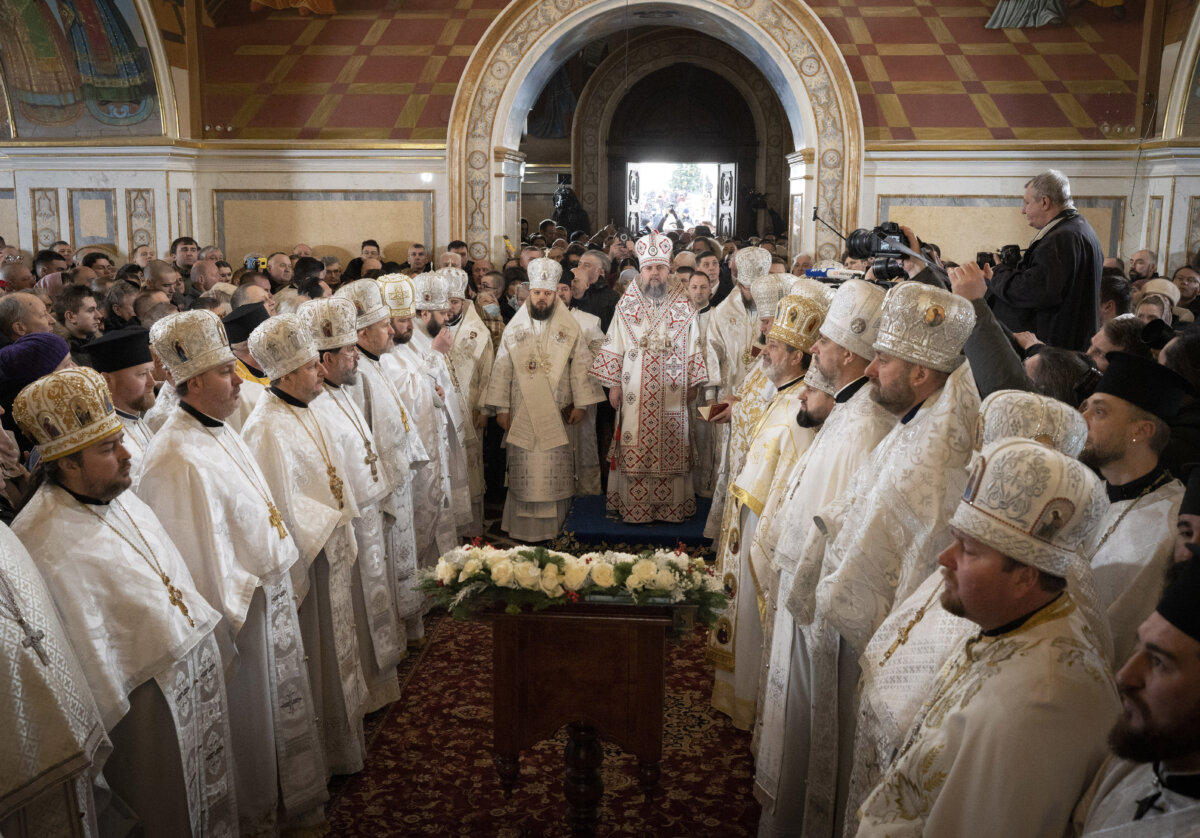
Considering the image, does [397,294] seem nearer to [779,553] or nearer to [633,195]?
[779,553]

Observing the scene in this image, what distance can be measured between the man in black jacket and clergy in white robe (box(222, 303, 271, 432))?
3790 mm

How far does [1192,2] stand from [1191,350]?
10.4 meters

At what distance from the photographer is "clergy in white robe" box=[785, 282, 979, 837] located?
119 inches

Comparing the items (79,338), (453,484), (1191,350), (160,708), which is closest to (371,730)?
(160,708)

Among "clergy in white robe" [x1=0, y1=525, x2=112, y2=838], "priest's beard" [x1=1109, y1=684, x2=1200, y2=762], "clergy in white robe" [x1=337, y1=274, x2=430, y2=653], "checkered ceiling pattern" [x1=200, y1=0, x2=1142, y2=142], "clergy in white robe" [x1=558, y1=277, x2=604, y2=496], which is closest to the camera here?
"priest's beard" [x1=1109, y1=684, x2=1200, y2=762]

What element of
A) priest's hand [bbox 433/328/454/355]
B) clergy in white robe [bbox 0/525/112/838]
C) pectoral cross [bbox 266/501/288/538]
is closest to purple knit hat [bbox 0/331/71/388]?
pectoral cross [bbox 266/501/288/538]

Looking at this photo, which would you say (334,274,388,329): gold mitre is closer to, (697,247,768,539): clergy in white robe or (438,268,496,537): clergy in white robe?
(438,268,496,537): clergy in white robe

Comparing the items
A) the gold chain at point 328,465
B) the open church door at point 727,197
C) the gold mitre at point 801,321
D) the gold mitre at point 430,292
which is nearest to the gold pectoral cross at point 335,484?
the gold chain at point 328,465

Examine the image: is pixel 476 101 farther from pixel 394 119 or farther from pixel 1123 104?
pixel 1123 104

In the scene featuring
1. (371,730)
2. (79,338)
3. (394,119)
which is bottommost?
(371,730)

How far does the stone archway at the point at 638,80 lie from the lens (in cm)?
2112

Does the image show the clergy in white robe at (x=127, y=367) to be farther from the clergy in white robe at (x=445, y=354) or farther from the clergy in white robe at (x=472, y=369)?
the clergy in white robe at (x=472, y=369)

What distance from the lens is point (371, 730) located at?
5.00 meters

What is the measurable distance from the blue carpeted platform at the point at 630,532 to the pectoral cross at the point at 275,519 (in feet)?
12.2
